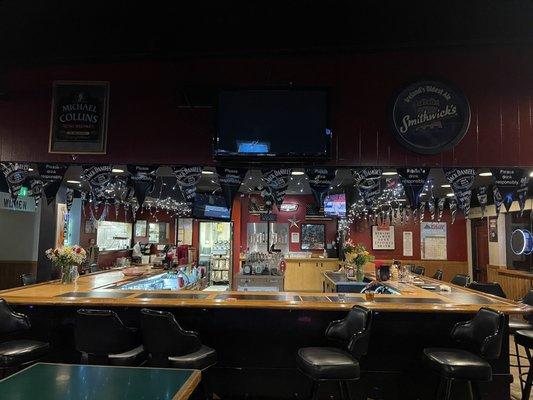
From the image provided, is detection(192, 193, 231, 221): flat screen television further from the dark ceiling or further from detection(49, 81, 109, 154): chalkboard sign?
the dark ceiling

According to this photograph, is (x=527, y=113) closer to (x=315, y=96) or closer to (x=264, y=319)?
(x=315, y=96)

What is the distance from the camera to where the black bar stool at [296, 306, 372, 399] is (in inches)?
116

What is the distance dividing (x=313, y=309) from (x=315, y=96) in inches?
82.4

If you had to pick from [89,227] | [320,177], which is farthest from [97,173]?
[89,227]

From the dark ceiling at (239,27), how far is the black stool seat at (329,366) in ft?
9.86

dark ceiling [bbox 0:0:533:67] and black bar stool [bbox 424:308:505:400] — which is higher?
dark ceiling [bbox 0:0:533:67]

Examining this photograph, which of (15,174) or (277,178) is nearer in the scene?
(277,178)

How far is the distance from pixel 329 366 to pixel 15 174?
4216mm

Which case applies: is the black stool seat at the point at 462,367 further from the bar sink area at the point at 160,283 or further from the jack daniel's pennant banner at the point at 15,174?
the jack daniel's pennant banner at the point at 15,174

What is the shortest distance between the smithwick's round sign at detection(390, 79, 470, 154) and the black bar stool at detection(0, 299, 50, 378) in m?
3.97

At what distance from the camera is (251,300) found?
3848 millimetres

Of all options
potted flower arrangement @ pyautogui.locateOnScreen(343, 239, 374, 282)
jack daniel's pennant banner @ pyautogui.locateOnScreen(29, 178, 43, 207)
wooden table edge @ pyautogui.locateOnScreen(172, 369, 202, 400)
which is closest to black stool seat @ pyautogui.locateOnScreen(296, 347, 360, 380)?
wooden table edge @ pyautogui.locateOnScreen(172, 369, 202, 400)

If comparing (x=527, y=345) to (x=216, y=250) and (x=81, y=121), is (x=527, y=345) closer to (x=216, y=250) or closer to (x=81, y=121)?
(x=81, y=121)

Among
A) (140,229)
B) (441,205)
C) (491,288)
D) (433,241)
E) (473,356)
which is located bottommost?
(473,356)
